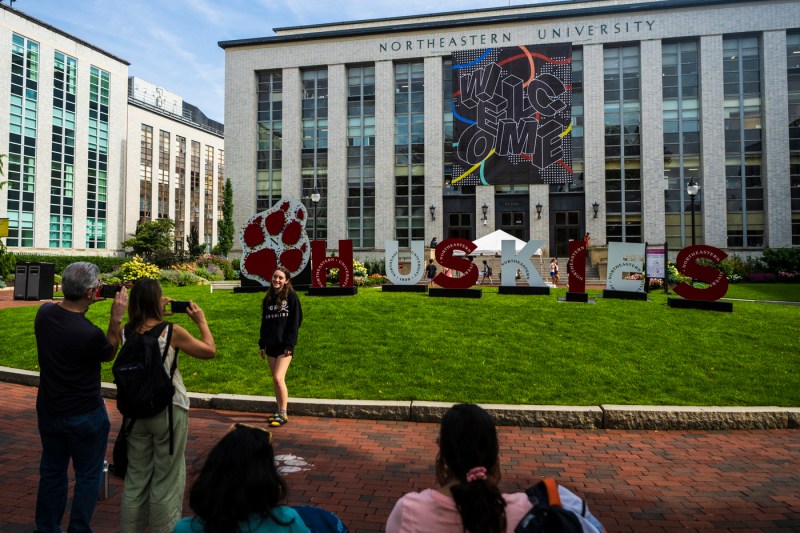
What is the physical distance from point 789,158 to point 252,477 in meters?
41.2

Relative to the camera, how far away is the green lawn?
7.72 metres

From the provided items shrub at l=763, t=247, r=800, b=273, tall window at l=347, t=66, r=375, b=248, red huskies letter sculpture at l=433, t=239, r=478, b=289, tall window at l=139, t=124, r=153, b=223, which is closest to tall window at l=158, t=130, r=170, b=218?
tall window at l=139, t=124, r=153, b=223

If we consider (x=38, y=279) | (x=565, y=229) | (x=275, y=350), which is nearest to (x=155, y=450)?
(x=275, y=350)

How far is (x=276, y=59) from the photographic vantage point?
4028 centimetres

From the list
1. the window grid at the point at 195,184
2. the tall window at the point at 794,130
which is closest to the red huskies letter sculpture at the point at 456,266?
the tall window at the point at 794,130

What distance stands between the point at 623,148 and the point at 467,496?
37.4 meters

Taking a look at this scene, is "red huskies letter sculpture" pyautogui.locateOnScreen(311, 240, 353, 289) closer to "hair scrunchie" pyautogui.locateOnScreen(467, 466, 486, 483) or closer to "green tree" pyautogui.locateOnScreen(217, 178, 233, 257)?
"hair scrunchie" pyautogui.locateOnScreen(467, 466, 486, 483)

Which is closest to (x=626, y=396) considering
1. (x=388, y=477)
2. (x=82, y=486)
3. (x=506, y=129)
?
(x=388, y=477)

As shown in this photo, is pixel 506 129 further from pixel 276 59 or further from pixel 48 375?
pixel 48 375

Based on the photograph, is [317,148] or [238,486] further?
[317,148]

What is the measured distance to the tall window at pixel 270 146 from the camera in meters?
40.0

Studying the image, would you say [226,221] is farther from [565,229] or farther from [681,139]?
[681,139]

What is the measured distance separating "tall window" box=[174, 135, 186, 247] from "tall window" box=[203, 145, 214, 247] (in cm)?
489

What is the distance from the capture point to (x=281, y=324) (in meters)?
6.84
